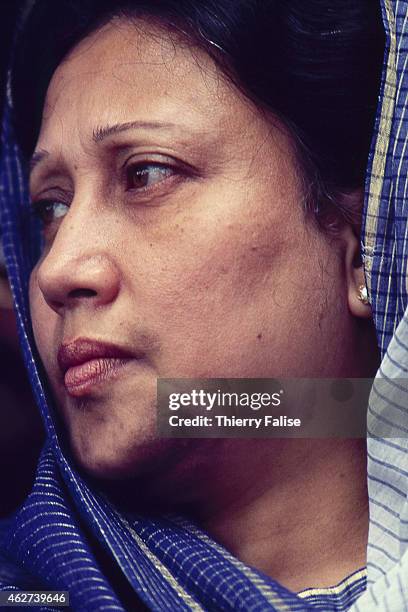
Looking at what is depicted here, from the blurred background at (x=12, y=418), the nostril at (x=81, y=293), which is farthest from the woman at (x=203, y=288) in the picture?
the blurred background at (x=12, y=418)

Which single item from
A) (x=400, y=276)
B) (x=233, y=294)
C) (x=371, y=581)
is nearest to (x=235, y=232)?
(x=233, y=294)

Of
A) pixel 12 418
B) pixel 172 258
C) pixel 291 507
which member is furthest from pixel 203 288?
pixel 12 418

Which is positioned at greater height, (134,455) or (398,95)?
(398,95)

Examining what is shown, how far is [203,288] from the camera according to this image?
0.98 m

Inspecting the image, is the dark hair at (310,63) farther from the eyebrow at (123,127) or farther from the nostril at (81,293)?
the nostril at (81,293)

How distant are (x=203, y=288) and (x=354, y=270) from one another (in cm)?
19

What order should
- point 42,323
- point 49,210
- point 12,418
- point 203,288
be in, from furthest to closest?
point 12,418 → point 49,210 → point 42,323 → point 203,288

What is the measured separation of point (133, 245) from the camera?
39.4 inches

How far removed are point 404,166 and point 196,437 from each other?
0.37 meters

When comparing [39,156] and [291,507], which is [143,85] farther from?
[291,507]

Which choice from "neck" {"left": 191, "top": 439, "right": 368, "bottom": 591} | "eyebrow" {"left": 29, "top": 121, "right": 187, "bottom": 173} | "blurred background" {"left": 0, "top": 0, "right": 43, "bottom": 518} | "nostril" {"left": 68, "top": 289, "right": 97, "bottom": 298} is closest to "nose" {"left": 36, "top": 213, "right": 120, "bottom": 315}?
"nostril" {"left": 68, "top": 289, "right": 97, "bottom": 298}

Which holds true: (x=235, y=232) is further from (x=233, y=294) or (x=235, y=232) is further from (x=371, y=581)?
(x=371, y=581)

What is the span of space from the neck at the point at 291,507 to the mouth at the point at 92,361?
158 millimetres

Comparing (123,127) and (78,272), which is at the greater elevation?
(123,127)
